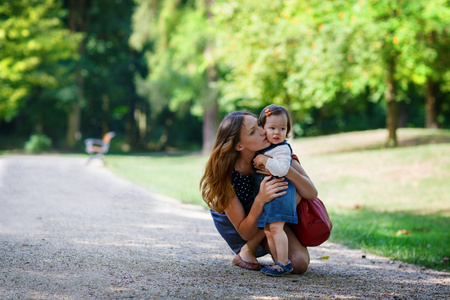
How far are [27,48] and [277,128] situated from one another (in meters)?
20.5

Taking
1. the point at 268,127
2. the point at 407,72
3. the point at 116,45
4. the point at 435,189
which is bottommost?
the point at 435,189

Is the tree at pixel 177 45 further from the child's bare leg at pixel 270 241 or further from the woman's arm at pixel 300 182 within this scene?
the child's bare leg at pixel 270 241

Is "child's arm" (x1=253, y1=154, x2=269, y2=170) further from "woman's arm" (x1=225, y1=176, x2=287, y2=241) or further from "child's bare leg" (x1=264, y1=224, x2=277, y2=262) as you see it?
"child's bare leg" (x1=264, y1=224, x2=277, y2=262)

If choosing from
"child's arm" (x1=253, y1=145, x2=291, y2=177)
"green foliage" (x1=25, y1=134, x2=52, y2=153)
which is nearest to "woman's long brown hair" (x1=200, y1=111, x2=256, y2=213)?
"child's arm" (x1=253, y1=145, x2=291, y2=177)

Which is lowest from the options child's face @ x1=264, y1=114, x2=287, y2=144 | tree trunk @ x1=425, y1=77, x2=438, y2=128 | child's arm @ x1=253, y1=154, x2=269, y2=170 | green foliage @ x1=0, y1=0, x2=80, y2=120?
child's arm @ x1=253, y1=154, x2=269, y2=170

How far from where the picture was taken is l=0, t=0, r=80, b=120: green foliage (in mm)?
20141

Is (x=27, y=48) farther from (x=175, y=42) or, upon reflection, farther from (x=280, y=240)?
(x=280, y=240)

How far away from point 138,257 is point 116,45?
3290 centimetres

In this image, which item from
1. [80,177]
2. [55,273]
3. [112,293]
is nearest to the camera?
[112,293]

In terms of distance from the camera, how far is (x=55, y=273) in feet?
11.8

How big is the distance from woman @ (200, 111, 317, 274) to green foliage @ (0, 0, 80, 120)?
17.9m

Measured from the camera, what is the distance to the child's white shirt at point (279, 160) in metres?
3.69

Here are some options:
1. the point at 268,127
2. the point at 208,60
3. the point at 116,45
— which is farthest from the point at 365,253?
the point at 116,45

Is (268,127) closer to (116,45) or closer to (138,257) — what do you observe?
(138,257)
